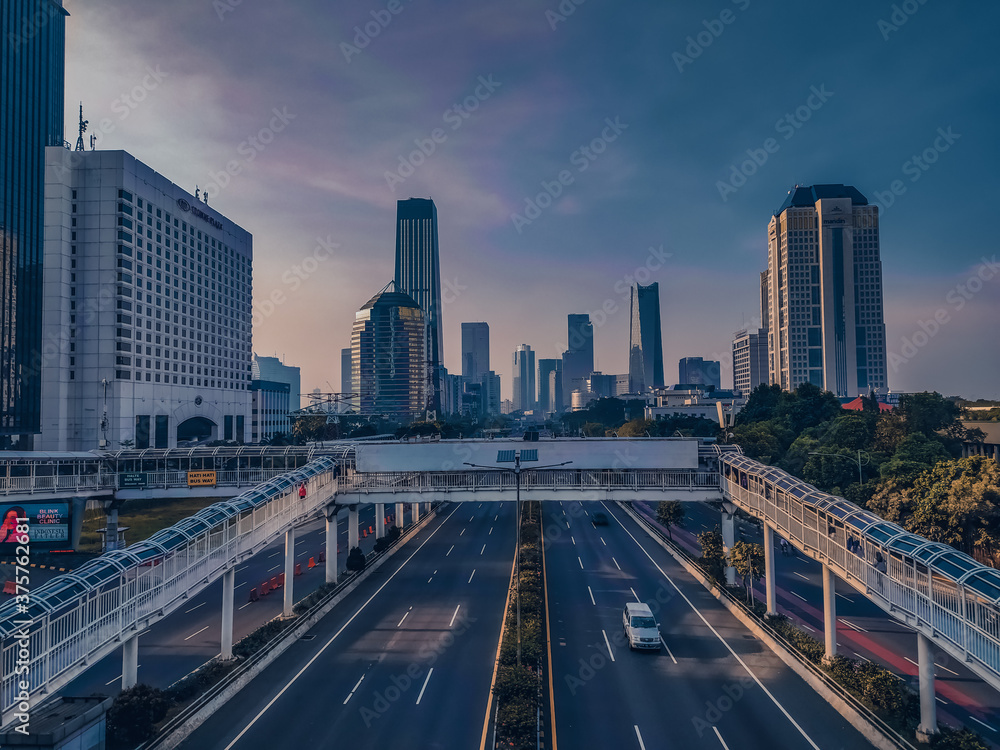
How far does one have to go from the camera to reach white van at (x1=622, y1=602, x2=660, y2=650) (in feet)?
107

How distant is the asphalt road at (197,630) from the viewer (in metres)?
29.7

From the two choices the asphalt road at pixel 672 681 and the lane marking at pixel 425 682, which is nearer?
the asphalt road at pixel 672 681

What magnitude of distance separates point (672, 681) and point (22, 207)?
126 m

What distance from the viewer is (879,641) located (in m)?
34.2

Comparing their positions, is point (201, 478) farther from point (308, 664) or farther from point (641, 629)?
point (641, 629)

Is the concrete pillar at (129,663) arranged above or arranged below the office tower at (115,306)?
below

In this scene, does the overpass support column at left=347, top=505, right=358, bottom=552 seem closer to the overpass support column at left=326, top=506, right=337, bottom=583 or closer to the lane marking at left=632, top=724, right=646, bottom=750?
the overpass support column at left=326, top=506, right=337, bottom=583

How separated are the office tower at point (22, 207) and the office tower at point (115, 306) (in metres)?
7.58

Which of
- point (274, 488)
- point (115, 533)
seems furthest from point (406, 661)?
point (115, 533)

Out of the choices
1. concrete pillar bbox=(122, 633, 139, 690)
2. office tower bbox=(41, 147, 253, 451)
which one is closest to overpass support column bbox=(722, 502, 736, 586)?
concrete pillar bbox=(122, 633, 139, 690)

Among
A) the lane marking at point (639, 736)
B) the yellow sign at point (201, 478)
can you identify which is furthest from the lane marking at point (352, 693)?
the yellow sign at point (201, 478)

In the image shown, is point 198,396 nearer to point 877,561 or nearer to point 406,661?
point 406,661

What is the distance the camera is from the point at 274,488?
36562mm

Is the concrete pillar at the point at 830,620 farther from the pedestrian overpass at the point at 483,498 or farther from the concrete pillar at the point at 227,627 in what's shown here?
the concrete pillar at the point at 227,627
